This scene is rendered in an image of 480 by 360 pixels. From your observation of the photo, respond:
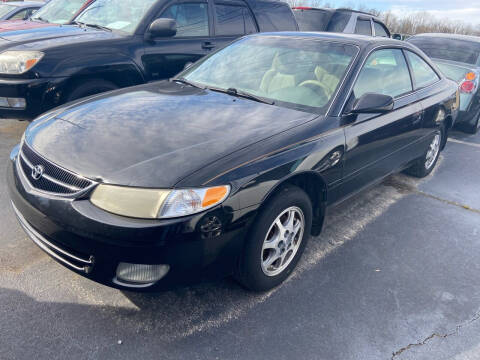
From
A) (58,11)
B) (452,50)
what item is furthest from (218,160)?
(452,50)

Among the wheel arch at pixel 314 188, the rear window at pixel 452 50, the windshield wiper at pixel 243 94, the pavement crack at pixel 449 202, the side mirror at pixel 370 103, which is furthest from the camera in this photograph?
the rear window at pixel 452 50

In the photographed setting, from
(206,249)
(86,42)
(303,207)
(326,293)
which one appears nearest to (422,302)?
(326,293)

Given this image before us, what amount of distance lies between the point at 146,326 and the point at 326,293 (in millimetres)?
1182

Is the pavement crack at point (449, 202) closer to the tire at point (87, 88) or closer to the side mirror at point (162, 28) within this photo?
the side mirror at point (162, 28)

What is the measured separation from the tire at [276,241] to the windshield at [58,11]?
16.9 feet

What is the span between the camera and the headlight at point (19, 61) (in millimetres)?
3814

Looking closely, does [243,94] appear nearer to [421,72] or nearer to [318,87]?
[318,87]

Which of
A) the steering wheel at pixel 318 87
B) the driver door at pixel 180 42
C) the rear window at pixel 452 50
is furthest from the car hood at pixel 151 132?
the rear window at pixel 452 50

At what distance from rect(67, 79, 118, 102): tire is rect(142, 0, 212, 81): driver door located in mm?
547

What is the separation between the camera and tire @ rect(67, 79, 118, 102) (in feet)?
13.2

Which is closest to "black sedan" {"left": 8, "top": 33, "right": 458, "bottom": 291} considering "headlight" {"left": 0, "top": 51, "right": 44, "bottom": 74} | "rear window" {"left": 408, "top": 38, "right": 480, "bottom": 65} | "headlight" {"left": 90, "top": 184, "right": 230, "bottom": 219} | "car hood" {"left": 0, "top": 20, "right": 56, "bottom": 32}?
"headlight" {"left": 90, "top": 184, "right": 230, "bottom": 219}

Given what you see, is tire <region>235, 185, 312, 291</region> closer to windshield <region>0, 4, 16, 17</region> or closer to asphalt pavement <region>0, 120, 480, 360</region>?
asphalt pavement <region>0, 120, 480, 360</region>

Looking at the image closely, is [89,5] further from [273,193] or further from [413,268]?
[413,268]

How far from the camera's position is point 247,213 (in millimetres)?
2104
